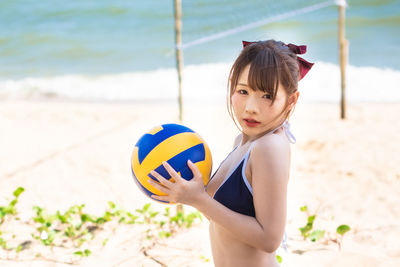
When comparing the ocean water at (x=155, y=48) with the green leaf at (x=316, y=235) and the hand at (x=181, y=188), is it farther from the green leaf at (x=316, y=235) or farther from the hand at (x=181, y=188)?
the hand at (x=181, y=188)

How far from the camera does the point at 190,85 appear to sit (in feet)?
39.5

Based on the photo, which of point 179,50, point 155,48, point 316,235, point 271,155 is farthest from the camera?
point 155,48

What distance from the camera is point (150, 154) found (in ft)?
5.52

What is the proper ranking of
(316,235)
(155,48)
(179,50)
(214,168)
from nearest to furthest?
1. (316,235)
2. (179,50)
3. (214,168)
4. (155,48)

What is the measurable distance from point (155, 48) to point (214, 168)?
1175cm

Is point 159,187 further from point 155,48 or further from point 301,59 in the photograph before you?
point 155,48

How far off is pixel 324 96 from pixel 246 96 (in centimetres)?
936

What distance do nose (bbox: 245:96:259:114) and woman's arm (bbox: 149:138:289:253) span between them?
114 mm

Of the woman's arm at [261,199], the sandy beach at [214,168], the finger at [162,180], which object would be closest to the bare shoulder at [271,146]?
the woman's arm at [261,199]

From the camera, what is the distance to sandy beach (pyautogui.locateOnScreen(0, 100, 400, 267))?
2891 millimetres

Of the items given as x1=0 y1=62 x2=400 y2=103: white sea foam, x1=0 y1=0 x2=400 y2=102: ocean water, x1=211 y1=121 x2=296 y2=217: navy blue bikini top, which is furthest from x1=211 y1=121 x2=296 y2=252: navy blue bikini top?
x1=0 y1=62 x2=400 y2=103: white sea foam

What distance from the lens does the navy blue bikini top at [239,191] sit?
1.50 m

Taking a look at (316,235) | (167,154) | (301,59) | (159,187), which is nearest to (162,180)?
(159,187)

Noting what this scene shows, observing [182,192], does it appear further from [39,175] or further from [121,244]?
[39,175]
